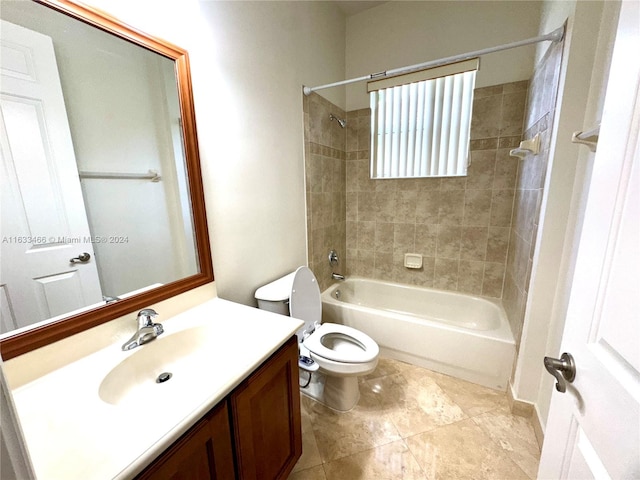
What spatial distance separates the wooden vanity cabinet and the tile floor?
32 cm

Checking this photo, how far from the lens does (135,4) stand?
0.96m

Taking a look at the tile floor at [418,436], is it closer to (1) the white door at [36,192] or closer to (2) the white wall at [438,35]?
(1) the white door at [36,192]

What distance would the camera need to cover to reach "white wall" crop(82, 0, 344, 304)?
3.91ft

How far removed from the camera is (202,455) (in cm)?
71

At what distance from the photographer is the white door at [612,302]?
451mm

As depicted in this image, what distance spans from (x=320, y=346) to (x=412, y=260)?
1.35m

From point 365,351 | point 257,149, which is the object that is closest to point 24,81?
point 257,149

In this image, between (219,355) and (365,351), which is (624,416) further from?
(365,351)

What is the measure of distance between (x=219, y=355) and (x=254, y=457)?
36 cm

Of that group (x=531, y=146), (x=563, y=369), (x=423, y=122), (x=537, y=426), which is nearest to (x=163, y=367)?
(x=563, y=369)

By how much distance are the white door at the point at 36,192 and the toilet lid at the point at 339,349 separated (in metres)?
1.11

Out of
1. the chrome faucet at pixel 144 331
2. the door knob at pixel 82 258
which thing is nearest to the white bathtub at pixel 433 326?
the chrome faucet at pixel 144 331

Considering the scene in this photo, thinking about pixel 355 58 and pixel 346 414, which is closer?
pixel 346 414

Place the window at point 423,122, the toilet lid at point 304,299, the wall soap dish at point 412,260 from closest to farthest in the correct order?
the toilet lid at point 304,299 < the window at point 423,122 < the wall soap dish at point 412,260
